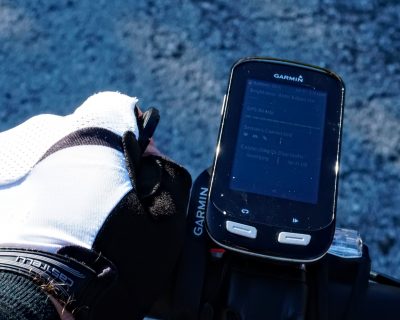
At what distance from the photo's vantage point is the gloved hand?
529 mm

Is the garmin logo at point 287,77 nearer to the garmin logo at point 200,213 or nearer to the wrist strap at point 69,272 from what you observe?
the garmin logo at point 200,213

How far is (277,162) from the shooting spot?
0.66 metres

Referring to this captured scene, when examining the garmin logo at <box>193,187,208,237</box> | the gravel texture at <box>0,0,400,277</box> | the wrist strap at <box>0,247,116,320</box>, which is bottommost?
the gravel texture at <box>0,0,400,277</box>

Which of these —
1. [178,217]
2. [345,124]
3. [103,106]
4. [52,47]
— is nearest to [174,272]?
[178,217]

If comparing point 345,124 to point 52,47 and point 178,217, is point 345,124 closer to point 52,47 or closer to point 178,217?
point 52,47

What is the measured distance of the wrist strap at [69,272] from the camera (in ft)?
1.68

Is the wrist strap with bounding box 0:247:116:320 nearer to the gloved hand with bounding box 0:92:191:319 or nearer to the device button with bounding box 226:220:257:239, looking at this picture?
the gloved hand with bounding box 0:92:191:319

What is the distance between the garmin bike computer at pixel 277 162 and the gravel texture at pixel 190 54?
2.08 ft

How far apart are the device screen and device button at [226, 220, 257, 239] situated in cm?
4

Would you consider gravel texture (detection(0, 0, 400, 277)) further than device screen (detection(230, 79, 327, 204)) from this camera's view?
Yes

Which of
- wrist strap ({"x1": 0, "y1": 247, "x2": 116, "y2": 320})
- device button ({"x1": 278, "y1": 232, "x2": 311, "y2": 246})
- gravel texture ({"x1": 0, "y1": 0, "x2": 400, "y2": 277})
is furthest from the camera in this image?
gravel texture ({"x1": 0, "y1": 0, "x2": 400, "y2": 277})

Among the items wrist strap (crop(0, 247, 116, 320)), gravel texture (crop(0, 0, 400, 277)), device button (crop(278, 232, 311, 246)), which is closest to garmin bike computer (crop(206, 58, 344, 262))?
device button (crop(278, 232, 311, 246))

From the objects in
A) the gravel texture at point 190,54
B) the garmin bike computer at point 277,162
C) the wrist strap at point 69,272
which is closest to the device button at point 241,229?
the garmin bike computer at point 277,162

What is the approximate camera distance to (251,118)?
0.68 metres
